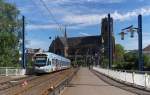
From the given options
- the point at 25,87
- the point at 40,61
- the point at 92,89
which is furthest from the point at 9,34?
the point at 92,89

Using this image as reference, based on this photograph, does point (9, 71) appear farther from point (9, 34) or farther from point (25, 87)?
point (25, 87)

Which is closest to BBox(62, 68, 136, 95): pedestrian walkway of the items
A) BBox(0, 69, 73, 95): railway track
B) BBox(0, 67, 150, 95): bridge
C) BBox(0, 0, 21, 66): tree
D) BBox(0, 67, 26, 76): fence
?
BBox(0, 67, 150, 95): bridge

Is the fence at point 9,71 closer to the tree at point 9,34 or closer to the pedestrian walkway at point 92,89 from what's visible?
the tree at point 9,34

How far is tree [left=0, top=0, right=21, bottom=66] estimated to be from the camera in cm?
8188

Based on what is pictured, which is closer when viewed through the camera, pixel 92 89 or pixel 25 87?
pixel 92 89

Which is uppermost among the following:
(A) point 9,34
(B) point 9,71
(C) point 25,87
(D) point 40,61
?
(A) point 9,34

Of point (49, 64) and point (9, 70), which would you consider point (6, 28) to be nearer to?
point (49, 64)

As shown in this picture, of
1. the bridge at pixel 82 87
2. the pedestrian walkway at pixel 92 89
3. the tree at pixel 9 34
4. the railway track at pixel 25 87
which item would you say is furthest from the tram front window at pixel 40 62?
the pedestrian walkway at pixel 92 89

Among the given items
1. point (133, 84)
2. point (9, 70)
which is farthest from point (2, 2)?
point (133, 84)

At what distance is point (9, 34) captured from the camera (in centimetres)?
8481

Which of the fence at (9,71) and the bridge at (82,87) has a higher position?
the fence at (9,71)

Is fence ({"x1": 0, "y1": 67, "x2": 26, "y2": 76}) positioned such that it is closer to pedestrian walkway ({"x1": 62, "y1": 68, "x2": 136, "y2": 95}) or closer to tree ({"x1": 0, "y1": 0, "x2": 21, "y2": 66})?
tree ({"x1": 0, "y1": 0, "x2": 21, "y2": 66})

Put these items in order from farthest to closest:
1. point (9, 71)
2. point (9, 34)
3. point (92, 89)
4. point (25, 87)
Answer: point (9, 34), point (9, 71), point (25, 87), point (92, 89)

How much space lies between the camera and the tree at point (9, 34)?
81.9 m
